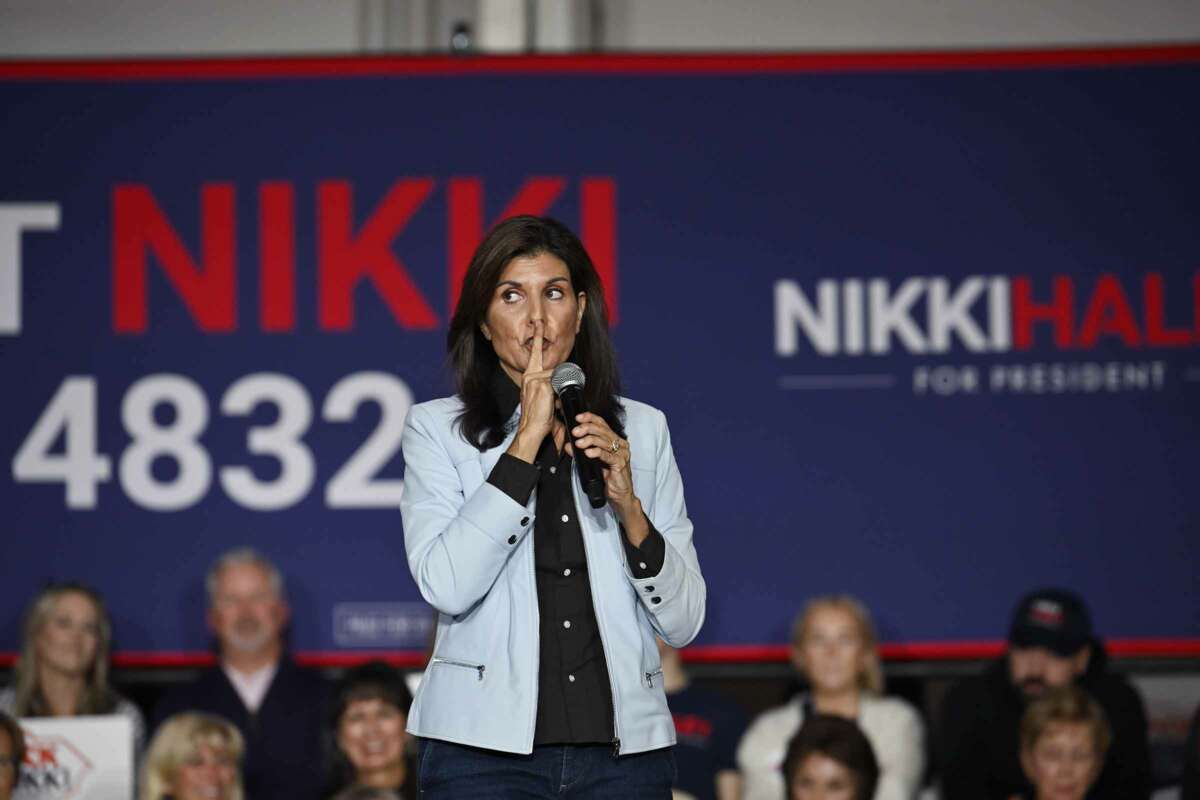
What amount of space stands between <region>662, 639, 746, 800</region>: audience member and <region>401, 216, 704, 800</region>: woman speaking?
2.50 meters

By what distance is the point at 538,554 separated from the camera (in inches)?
86.7

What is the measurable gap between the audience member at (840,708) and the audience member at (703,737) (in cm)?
4

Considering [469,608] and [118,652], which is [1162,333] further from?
[469,608]

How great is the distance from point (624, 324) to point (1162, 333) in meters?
1.75

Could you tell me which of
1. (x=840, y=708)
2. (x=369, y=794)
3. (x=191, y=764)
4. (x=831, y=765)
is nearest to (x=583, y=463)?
(x=369, y=794)

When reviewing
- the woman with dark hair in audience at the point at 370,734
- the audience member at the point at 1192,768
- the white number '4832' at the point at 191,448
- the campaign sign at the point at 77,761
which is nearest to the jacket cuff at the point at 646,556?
the woman with dark hair in audience at the point at 370,734

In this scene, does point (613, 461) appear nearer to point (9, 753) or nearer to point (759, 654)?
point (9, 753)

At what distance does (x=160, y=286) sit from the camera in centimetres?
551

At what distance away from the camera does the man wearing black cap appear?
4.75 m

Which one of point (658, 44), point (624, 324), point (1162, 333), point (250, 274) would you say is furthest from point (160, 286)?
point (1162, 333)

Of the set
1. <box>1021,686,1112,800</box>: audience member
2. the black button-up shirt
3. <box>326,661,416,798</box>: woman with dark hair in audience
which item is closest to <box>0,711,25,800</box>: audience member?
<box>326,661,416,798</box>: woman with dark hair in audience

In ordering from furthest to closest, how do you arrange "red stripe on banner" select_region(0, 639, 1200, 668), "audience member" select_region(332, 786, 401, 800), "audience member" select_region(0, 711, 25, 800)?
"red stripe on banner" select_region(0, 639, 1200, 668) < "audience member" select_region(0, 711, 25, 800) < "audience member" select_region(332, 786, 401, 800)

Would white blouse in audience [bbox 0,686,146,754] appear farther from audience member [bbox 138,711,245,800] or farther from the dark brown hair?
the dark brown hair

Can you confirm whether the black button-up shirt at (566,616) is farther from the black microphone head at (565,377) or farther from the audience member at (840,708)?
the audience member at (840,708)
